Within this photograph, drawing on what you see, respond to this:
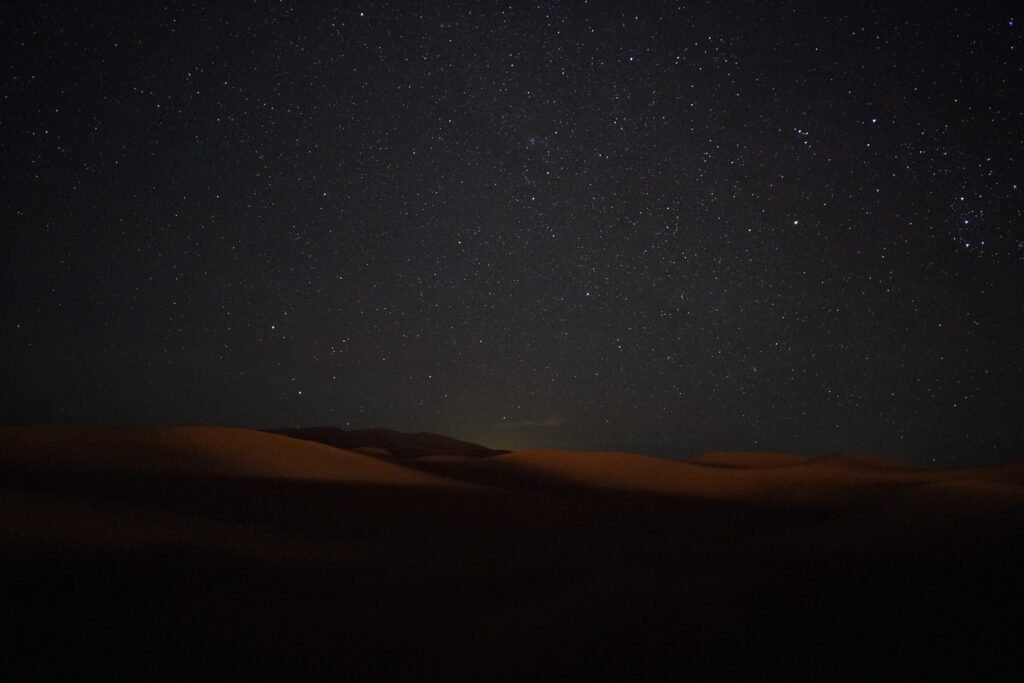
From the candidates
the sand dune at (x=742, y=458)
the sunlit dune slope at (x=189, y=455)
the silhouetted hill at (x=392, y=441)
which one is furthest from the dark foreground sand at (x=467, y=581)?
the silhouetted hill at (x=392, y=441)

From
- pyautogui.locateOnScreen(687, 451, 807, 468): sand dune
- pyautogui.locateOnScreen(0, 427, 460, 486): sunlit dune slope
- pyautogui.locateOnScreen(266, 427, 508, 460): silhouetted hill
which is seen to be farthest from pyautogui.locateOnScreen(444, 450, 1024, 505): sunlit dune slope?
pyautogui.locateOnScreen(266, 427, 508, 460): silhouetted hill

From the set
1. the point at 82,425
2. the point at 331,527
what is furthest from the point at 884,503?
the point at 82,425

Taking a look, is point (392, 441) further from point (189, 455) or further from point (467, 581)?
point (467, 581)

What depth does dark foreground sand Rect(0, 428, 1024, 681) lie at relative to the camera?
3941 mm

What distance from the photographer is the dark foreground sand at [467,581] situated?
3.94 m

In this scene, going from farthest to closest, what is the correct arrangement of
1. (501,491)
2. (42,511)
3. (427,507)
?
(501,491), (427,507), (42,511)

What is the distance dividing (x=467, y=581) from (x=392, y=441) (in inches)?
1144

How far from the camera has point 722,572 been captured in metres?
5.97

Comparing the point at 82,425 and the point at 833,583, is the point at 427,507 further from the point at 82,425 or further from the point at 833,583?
the point at 82,425

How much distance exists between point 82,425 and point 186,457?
2.79m

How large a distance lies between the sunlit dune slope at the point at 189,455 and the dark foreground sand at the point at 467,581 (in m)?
0.10

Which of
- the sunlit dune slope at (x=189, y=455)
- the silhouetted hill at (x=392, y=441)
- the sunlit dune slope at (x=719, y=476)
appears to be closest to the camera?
the sunlit dune slope at (x=189, y=455)

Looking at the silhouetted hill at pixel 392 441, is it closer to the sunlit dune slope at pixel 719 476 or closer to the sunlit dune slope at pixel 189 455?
the sunlit dune slope at pixel 719 476

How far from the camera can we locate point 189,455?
1096 cm
